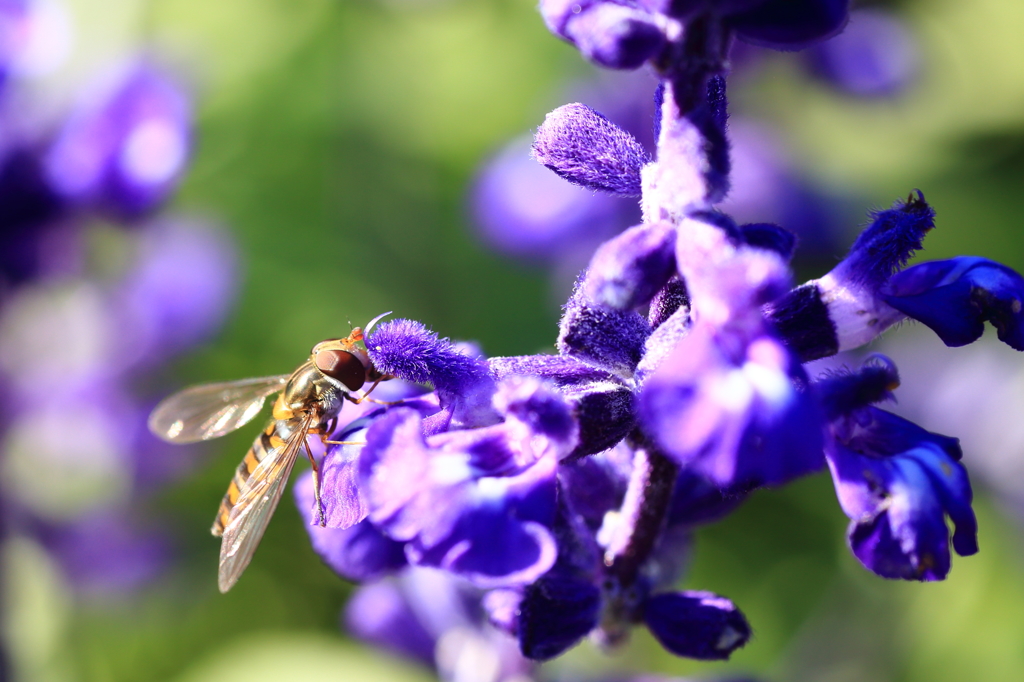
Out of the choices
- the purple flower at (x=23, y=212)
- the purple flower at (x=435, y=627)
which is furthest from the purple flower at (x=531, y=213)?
the purple flower at (x=435, y=627)

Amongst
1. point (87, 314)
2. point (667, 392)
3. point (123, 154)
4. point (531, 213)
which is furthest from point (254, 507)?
point (531, 213)

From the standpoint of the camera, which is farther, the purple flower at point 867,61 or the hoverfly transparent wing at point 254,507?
the purple flower at point 867,61

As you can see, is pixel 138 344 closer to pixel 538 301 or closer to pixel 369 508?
pixel 538 301

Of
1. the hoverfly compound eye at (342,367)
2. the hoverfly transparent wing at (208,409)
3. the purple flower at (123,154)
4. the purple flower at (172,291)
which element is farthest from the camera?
the purple flower at (172,291)

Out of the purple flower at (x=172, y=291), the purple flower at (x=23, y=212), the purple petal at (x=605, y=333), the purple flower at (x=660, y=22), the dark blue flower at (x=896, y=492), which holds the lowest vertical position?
the dark blue flower at (x=896, y=492)

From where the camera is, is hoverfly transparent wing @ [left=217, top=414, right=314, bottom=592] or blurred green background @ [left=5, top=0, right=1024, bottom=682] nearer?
hoverfly transparent wing @ [left=217, top=414, right=314, bottom=592]

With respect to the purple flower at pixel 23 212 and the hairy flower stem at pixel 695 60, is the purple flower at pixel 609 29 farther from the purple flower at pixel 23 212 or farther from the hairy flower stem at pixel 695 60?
the purple flower at pixel 23 212

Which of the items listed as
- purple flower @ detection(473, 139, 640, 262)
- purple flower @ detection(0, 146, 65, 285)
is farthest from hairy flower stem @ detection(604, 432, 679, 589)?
purple flower @ detection(473, 139, 640, 262)

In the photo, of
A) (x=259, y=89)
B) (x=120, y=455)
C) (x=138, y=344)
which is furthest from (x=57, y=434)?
(x=259, y=89)

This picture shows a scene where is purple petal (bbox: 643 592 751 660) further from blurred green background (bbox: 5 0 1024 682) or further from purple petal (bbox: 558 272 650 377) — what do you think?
blurred green background (bbox: 5 0 1024 682)
